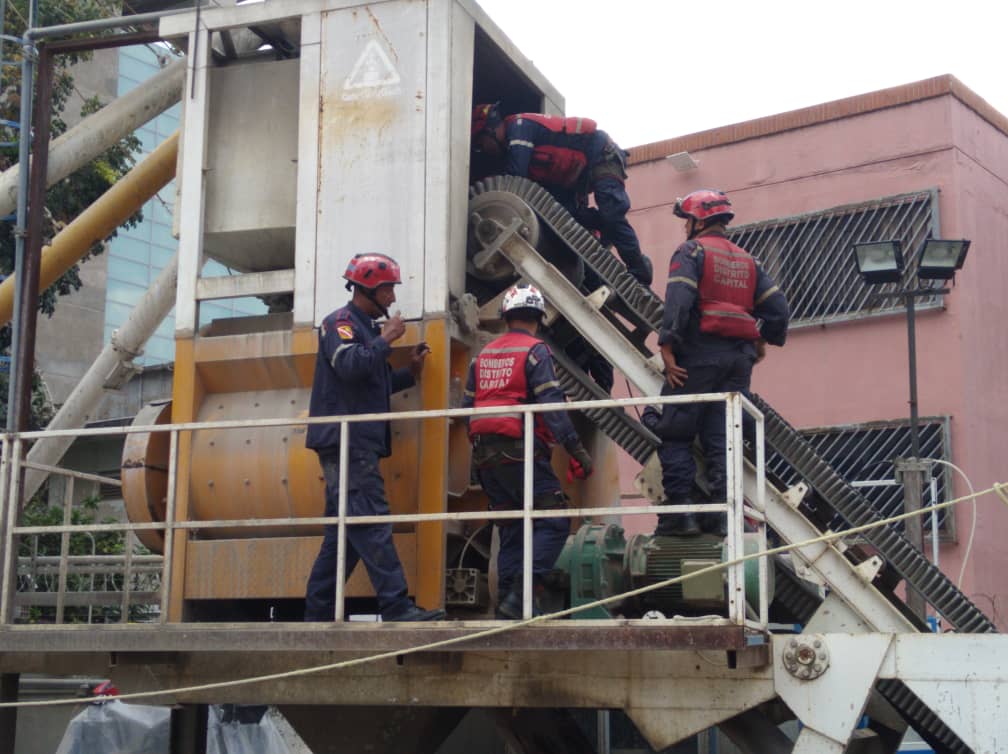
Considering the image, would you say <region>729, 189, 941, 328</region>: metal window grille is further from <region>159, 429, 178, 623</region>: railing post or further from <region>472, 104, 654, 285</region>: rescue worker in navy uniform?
<region>159, 429, 178, 623</region>: railing post

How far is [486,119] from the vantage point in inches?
379

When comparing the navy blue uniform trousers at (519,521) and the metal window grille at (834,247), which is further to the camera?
the metal window grille at (834,247)

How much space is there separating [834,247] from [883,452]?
2.98 meters

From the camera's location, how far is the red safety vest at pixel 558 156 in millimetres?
9484

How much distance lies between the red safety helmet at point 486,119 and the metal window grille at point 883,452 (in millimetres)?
9157

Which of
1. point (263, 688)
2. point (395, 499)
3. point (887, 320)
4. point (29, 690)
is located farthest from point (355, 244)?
point (887, 320)

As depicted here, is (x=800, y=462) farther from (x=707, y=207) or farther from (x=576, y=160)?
(x=576, y=160)

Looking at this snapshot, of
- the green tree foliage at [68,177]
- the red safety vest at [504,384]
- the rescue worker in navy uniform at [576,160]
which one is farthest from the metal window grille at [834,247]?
the red safety vest at [504,384]

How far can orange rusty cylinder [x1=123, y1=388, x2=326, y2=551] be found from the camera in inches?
334

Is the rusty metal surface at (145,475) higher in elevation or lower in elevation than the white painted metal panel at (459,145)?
lower

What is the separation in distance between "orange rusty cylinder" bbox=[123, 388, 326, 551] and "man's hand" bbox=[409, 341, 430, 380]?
0.78m

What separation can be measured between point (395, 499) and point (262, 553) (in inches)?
36.8

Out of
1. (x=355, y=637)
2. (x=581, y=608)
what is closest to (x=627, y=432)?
(x=581, y=608)

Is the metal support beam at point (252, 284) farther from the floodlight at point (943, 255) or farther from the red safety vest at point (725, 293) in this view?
the floodlight at point (943, 255)
